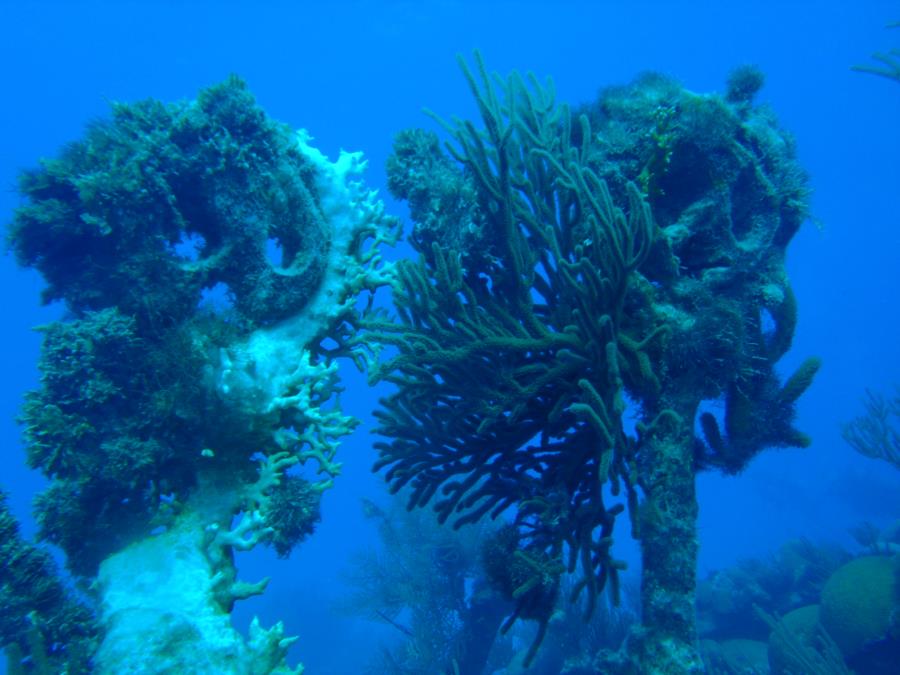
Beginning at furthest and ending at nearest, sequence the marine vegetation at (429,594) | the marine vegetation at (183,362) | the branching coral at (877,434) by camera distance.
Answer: the branching coral at (877,434), the marine vegetation at (429,594), the marine vegetation at (183,362)

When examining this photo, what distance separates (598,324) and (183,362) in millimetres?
3117

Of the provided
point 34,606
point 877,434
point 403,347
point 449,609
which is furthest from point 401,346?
point 877,434

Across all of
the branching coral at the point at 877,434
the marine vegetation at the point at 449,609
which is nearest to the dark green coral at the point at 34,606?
the marine vegetation at the point at 449,609

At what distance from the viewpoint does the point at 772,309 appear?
4.74 metres

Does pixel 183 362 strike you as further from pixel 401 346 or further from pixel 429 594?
pixel 429 594

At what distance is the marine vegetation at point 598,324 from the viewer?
152 inches

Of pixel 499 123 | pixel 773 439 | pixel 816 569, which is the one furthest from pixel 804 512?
pixel 499 123

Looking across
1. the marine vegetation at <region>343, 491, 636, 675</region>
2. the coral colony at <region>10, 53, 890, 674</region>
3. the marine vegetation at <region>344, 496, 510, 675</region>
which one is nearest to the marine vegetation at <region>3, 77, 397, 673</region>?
the coral colony at <region>10, 53, 890, 674</region>

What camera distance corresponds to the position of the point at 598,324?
11.9 ft

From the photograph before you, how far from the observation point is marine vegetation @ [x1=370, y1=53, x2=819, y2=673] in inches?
152

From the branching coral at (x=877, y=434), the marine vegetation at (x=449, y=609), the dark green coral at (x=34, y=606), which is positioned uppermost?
the branching coral at (x=877, y=434)

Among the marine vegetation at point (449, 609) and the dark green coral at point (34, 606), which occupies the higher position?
the marine vegetation at point (449, 609)

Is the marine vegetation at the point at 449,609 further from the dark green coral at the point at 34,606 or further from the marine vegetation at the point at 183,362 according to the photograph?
the dark green coral at the point at 34,606

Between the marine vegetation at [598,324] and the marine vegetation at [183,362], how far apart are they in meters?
0.84
